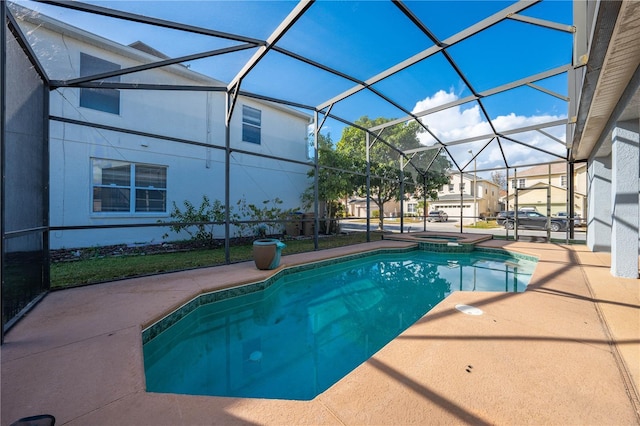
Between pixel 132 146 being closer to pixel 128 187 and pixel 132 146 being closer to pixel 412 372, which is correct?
Result: pixel 128 187

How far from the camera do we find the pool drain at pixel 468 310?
3.06 metres

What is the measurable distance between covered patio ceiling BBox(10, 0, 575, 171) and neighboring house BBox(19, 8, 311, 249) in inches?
31.1

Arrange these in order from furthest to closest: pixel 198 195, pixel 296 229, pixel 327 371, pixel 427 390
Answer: pixel 296 229 < pixel 198 195 < pixel 327 371 < pixel 427 390

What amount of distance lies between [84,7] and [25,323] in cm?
368

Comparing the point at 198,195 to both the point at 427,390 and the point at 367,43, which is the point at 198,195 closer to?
the point at 367,43

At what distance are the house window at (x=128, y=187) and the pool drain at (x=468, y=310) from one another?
800 cm

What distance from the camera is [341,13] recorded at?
3.93 metres

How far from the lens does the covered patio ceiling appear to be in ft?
11.4

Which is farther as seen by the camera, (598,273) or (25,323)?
(598,273)

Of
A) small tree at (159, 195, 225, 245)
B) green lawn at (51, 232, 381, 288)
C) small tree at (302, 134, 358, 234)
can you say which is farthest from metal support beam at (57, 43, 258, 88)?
small tree at (302, 134, 358, 234)

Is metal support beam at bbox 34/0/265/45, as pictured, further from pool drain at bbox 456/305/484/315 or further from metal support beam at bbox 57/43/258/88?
pool drain at bbox 456/305/484/315

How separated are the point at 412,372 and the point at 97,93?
897cm

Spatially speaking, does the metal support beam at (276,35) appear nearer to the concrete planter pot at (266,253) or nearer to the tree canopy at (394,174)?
the concrete planter pot at (266,253)

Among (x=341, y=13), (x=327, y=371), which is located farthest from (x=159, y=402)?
(x=341, y=13)
